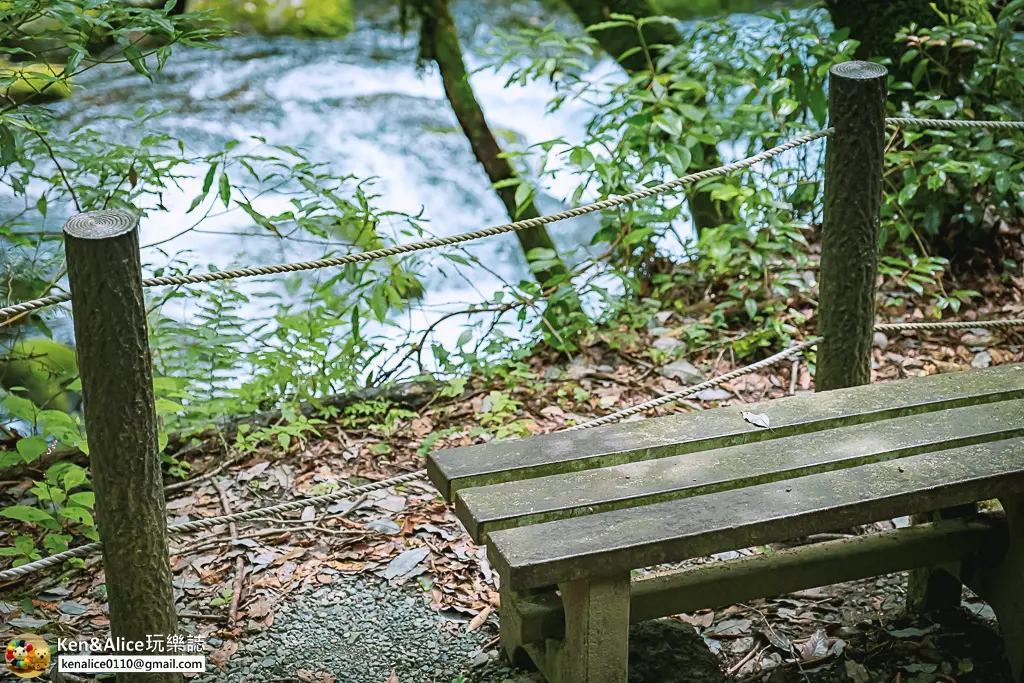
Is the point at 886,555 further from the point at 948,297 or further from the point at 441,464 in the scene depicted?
the point at 948,297

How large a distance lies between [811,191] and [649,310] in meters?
1.03

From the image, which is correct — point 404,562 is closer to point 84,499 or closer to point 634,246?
point 84,499

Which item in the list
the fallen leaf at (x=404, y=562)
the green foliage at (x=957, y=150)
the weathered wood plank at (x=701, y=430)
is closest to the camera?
the weathered wood plank at (x=701, y=430)

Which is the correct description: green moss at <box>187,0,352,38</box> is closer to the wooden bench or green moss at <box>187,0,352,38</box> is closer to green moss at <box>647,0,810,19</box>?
green moss at <box>647,0,810,19</box>

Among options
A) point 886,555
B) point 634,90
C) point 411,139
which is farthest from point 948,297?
point 411,139

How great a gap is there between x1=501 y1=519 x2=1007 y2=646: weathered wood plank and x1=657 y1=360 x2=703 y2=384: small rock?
1.45m

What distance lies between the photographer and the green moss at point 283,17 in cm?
981

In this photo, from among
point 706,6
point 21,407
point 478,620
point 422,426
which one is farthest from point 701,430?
point 706,6

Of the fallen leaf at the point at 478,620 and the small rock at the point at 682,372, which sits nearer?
the fallen leaf at the point at 478,620

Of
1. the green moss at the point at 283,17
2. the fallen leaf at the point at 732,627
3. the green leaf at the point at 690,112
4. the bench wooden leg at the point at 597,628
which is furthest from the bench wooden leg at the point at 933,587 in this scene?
the green moss at the point at 283,17

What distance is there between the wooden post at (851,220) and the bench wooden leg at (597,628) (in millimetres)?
1346

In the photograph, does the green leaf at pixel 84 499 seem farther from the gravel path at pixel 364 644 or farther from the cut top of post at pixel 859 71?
the cut top of post at pixel 859 71

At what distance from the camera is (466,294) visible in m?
6.69

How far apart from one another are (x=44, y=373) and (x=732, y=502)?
11.3 feet
